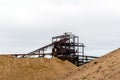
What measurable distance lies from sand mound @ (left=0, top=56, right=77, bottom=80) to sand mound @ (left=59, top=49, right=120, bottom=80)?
1760 cm

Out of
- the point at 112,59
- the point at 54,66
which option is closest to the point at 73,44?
the point at 54,66

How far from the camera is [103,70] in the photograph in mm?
16578

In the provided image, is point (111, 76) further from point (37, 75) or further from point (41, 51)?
point (41, 51)

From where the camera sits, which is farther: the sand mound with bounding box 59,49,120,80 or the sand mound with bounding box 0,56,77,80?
the sand mound with bounding box 0,56,77,80

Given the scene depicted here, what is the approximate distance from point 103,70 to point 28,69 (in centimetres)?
2307

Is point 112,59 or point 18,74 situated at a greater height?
point 112,59

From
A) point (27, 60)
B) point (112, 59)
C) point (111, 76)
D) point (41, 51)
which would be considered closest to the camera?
point (111, 76)

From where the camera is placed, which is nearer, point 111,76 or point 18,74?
point 111,76

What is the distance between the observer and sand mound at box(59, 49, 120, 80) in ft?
50.7

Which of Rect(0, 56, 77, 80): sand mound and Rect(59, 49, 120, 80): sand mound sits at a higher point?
Rect(59, 49, 120, 80): sand mound

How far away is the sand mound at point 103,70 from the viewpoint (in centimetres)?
1545

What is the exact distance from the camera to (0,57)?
3931 cm

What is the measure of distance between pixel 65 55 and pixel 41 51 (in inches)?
232

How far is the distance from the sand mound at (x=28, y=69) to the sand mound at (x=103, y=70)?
1760 cm
